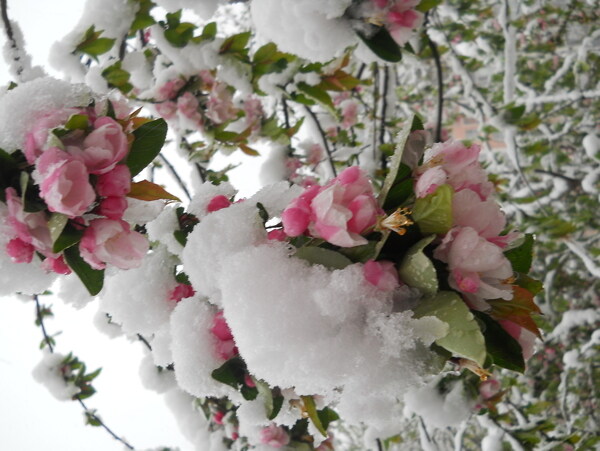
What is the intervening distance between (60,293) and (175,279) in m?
0.20

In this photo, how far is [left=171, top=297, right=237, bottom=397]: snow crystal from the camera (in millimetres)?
572

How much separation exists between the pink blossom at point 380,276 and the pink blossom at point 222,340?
0.20 meters

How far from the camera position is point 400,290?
0.49 metres

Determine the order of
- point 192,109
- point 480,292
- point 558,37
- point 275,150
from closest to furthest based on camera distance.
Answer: point 480,292 → point 192,109 → point 275,150 → point 558,37

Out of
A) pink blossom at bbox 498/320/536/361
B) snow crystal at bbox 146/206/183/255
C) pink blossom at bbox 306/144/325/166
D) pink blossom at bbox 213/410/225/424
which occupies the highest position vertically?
snow crystal at bbox 146/206/183/255

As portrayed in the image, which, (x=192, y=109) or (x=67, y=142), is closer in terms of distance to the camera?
(x=67, y=142)

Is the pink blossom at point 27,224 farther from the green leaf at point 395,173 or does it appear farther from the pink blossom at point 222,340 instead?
the green leaf at point 395,173

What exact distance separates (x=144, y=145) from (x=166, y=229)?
15 centimetres

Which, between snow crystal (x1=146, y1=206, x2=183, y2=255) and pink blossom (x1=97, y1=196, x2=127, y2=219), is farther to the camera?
snow crystal (x1=146, y1=206, x2=183, y2=255)

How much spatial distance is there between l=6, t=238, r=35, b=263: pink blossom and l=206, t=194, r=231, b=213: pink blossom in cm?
22

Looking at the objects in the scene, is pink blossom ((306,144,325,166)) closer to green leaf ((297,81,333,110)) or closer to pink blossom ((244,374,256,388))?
green leaf ((297,81,333,110))

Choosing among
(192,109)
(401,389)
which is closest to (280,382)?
(401,389)

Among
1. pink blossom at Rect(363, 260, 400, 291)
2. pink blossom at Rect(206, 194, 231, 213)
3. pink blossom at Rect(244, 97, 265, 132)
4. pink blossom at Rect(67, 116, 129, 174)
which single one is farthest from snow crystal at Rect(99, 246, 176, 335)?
pink blossom at Rect(244, 97, 265, 132)

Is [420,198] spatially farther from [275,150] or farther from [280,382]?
[275,150]
